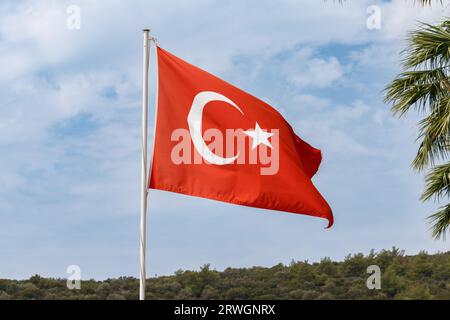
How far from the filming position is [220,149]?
10820 mm

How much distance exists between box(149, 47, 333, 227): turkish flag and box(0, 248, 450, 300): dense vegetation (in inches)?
757

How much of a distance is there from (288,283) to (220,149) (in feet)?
82.6

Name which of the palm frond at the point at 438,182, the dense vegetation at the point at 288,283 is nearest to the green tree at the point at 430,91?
the palm frond at the point at 438,182

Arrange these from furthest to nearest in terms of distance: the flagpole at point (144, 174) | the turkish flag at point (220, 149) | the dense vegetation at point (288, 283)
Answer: the dense vegetation at point (288, 283)
the turkish flag at point (220, 149)
the flagpole at point (144, 174)

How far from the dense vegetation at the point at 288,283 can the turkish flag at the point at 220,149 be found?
1922 cm

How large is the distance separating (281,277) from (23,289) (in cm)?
1185

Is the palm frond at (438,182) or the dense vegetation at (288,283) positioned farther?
the dense vegetation at (288,283)

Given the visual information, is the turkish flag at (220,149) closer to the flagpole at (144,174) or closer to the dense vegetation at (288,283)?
the flagpole at (144,174)

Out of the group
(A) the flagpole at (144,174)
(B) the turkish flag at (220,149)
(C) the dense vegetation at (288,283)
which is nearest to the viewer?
(A) the flagpole at (144,174)

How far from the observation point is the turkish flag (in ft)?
34.7

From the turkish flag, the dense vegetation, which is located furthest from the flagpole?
the dense vegetation

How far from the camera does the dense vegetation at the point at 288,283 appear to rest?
31359 millimetres
